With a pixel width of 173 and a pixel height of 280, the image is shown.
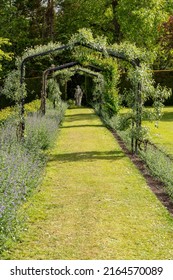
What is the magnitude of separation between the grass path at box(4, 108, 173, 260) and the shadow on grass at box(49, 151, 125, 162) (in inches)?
18.8

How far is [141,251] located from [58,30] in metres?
39.1

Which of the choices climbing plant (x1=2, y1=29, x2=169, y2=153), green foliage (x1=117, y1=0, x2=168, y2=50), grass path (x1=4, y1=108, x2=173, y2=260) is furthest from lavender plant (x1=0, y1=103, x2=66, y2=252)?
green foliage (x1=117, y1=0, x2=168, y2=50)

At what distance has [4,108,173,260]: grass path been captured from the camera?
582cm

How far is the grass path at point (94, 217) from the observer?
5.82 m

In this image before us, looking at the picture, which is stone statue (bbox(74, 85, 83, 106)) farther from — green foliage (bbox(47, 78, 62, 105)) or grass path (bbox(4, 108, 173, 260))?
grass path (bbox(4, 108, 173, 260))

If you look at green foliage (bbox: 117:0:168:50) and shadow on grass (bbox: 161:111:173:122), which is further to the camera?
green foliage (bbox: 117:0:168:50)

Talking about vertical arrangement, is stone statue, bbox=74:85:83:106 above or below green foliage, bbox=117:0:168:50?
below

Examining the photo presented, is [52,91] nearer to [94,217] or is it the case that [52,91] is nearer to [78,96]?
[78,96]

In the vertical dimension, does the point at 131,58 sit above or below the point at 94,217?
above

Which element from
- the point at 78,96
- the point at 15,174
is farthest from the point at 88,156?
the point at 78,96

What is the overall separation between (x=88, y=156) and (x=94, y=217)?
232 inches

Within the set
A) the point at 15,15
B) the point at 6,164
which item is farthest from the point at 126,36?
the point at 6,164

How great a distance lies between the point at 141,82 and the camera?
40.4 feet

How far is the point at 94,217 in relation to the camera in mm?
7168
